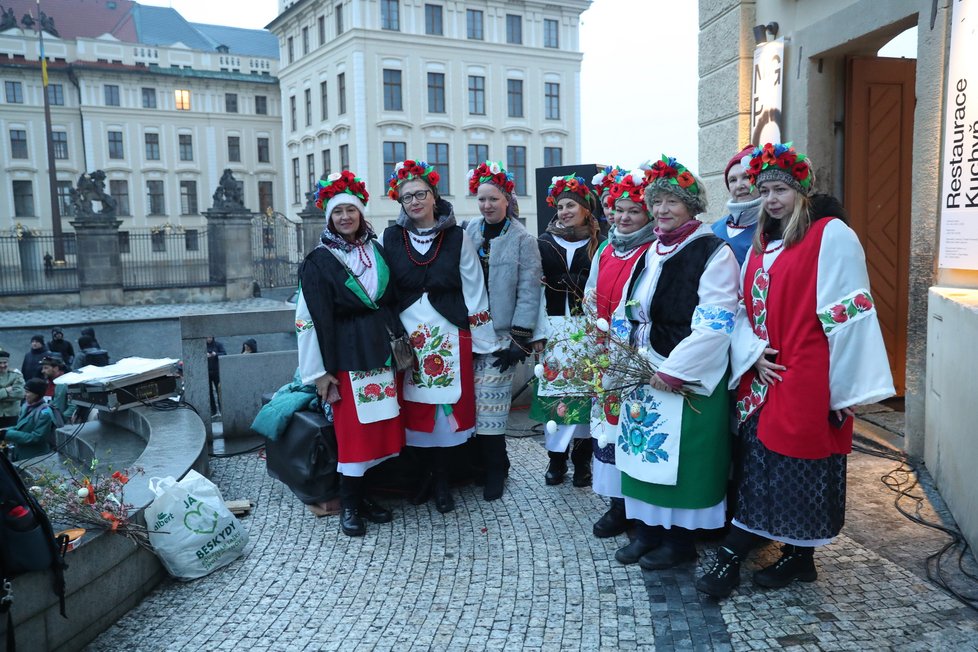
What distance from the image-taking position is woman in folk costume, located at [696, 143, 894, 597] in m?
3.31

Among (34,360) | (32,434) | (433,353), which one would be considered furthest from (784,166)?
(34,360)

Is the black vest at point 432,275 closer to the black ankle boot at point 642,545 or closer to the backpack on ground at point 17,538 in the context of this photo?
the black ankle boot at point 642,545

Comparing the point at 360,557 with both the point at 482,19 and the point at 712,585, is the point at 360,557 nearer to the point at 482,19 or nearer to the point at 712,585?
the point at 712,585

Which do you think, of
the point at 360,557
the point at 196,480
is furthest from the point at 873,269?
the point at 196,480

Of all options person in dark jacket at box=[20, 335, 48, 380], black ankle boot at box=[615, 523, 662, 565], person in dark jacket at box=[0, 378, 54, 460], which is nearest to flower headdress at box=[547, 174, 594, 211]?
black ankle boot at box=[615, 523, 662, 565]

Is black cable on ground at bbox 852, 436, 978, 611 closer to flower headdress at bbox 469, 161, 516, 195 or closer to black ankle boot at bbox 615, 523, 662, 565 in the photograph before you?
black ankle boot at bbox 615, 523, 662, 565

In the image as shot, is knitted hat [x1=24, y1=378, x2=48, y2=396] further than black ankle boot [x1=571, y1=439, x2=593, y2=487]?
Yes

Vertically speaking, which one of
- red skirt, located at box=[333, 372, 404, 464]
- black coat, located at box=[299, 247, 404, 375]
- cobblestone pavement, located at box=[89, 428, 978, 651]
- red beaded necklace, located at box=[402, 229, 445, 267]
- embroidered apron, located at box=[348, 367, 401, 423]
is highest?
red beaded necklace, located at box=[402, 229, 445, 267]

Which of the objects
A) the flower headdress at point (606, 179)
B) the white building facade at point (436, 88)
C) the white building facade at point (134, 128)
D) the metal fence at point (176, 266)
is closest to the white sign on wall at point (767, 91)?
the flower headdress at point (606, 179)

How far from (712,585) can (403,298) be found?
2.42 meters

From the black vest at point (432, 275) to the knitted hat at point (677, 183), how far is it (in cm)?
151

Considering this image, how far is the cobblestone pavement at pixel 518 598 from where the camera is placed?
3.37 meters

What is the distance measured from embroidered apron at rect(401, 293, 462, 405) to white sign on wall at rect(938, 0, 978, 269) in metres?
3.27

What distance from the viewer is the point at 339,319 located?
4.62 m
